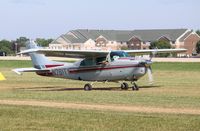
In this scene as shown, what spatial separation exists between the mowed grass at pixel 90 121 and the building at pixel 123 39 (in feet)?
446

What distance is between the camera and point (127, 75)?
87.7 ft

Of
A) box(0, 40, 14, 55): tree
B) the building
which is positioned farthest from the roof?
box(0, 40, 14, 55): tree

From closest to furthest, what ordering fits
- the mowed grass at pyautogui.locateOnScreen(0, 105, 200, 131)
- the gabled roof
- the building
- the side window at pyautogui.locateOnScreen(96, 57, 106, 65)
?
the mowed grass at pyautogui.locateOnScreen(0, 105, 200, 131) → the side window at pyautogui.locateOnScreen(96, 57, 106, 65) → the building → the gabled roof

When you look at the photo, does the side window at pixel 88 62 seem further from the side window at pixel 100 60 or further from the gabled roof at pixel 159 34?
the gabled roof at pixel 159 34

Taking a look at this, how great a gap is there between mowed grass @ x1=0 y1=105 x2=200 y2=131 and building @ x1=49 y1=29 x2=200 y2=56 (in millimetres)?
135792

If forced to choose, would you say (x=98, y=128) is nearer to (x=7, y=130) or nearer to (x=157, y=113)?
(x=7, y=130)

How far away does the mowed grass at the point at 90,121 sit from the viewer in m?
12.1

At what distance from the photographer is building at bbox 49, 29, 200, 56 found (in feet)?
502

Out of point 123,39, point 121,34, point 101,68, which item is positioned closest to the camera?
point 101,68

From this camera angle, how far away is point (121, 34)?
170500 millimetres

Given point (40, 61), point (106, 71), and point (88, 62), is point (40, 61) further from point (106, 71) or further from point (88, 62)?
point (106, 71)

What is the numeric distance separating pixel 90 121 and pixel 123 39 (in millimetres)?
152880

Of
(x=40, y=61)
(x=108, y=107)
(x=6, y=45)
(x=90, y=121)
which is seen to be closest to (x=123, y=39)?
(x=6, y=45)

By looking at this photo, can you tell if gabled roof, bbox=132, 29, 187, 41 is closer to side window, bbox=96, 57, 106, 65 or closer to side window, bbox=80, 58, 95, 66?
side window, bbox=80, 58, 95, 66
